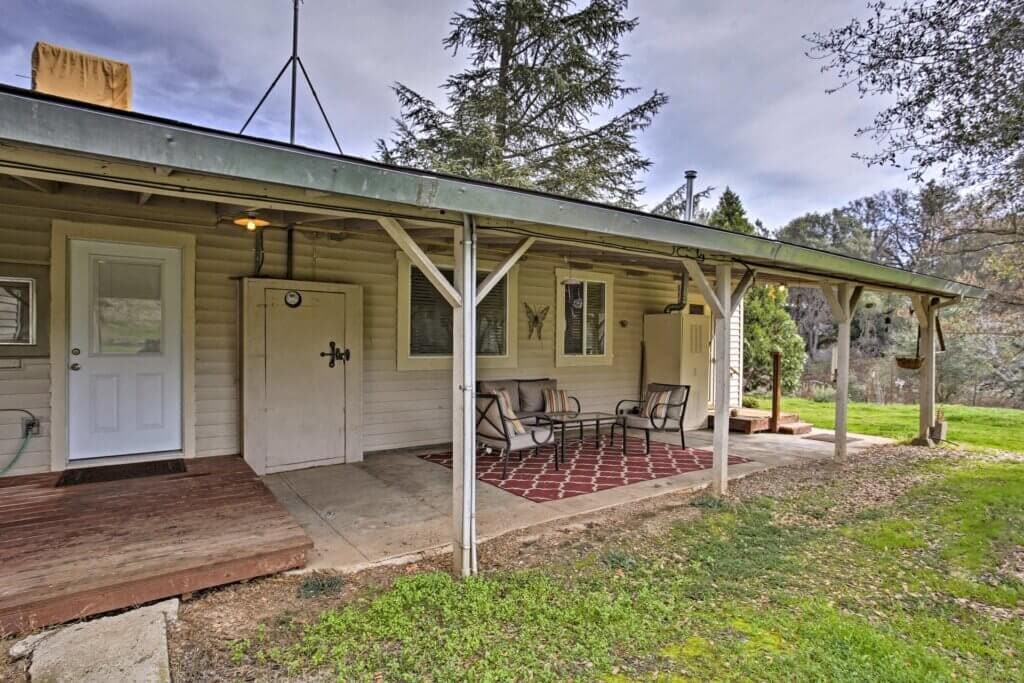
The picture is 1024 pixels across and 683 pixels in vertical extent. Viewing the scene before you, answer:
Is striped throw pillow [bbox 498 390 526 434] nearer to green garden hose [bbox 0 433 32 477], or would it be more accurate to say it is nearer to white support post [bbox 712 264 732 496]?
white support post [bbox 712 264 732 496]

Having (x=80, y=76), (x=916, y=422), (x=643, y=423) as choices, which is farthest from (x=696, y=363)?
(x=80, y=76)

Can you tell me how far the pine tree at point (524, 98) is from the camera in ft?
38.8

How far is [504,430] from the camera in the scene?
209 inches

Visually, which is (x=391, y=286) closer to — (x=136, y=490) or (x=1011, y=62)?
(x=136, y=490)

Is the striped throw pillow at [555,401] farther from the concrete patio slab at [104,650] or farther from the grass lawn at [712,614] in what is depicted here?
the concrete patio slab at [104,650]

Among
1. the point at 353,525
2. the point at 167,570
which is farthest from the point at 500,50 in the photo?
the point at 167,570

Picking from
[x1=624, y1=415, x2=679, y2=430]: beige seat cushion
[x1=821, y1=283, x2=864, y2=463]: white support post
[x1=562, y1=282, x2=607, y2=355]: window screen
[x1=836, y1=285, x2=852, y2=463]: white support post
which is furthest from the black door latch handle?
[x1=836, y1=285, x2=852, y2=463]: white support post

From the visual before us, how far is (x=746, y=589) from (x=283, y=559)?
2601 mm

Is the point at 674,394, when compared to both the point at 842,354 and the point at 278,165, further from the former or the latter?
the point at 278,165

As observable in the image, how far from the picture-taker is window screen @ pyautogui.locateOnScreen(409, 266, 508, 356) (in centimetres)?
635

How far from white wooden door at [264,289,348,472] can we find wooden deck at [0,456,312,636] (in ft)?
3.60

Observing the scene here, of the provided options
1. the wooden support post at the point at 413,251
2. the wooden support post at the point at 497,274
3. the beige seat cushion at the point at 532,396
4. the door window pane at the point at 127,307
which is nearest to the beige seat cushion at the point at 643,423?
the beige seat cushion at the point at 532,396

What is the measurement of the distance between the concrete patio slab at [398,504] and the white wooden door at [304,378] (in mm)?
215

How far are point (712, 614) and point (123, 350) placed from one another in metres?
4.76
